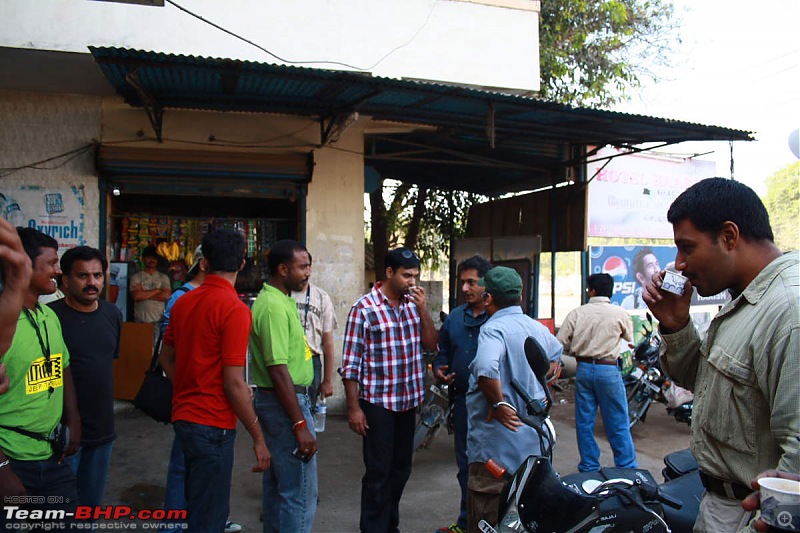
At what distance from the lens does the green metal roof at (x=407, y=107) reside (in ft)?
20.1

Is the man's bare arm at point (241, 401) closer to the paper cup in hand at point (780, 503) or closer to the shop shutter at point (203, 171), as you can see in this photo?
the paper cup in hand at point (780, 503)

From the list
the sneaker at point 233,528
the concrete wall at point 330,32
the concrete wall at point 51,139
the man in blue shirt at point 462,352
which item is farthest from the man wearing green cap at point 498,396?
the concrete wall at point 51,139

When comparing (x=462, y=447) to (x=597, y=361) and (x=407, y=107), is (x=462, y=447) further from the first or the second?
(x=407, y=107)

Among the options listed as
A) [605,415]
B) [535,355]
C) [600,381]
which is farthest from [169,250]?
[535,355]

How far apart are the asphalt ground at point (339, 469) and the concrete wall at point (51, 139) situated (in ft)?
8.74

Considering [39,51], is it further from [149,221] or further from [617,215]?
[617,215]

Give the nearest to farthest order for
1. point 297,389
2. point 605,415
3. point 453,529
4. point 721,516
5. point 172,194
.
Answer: point 721,516 < point 297,389 < point 453,529 < point 605,415 < point 172,194

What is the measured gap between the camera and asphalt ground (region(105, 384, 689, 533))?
197 inches

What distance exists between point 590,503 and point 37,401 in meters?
2.48

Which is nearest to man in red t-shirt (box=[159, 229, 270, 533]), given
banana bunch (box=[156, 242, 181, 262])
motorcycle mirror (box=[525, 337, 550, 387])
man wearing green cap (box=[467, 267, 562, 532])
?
man wearing green cap (box=[467, 267, 562, 532])

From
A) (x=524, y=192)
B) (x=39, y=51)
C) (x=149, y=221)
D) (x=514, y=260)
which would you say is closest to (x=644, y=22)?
(x=524, y=192)

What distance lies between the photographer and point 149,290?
27.9 ft

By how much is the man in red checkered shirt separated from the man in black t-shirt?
1425 mm

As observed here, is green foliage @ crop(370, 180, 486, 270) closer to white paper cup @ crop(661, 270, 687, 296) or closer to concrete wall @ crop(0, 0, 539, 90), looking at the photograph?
concrete wall @ crop(0, 0, 539, 90)
